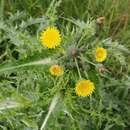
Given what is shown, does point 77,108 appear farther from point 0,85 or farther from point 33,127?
point 0,85

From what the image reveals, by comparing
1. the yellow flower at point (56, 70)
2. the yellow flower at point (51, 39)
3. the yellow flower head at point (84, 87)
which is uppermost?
the yellow flower at point (51, 39)

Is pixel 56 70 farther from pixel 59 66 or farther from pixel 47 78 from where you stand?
pixel 47 78

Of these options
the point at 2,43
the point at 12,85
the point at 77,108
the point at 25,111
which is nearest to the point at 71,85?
the point at 77,108

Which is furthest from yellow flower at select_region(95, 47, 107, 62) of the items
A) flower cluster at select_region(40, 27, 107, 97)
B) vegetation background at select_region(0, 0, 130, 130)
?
vegetation background at select_region(0, 0, 130, 130)

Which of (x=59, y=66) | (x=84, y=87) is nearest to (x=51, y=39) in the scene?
(x=59, y=66)

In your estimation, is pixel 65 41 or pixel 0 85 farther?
pixel 0 85

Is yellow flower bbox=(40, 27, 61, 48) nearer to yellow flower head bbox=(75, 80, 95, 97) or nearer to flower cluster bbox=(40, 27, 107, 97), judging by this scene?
flower cluster bbox=(40, 27, 107, 97)

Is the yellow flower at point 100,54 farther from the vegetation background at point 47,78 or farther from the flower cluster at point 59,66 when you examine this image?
the vegetation background at point 47,78

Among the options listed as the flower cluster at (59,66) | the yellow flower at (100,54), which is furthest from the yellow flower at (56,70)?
the yellow flower at (100,54)

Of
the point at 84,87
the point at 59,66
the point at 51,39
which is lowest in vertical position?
the point at 84,87
